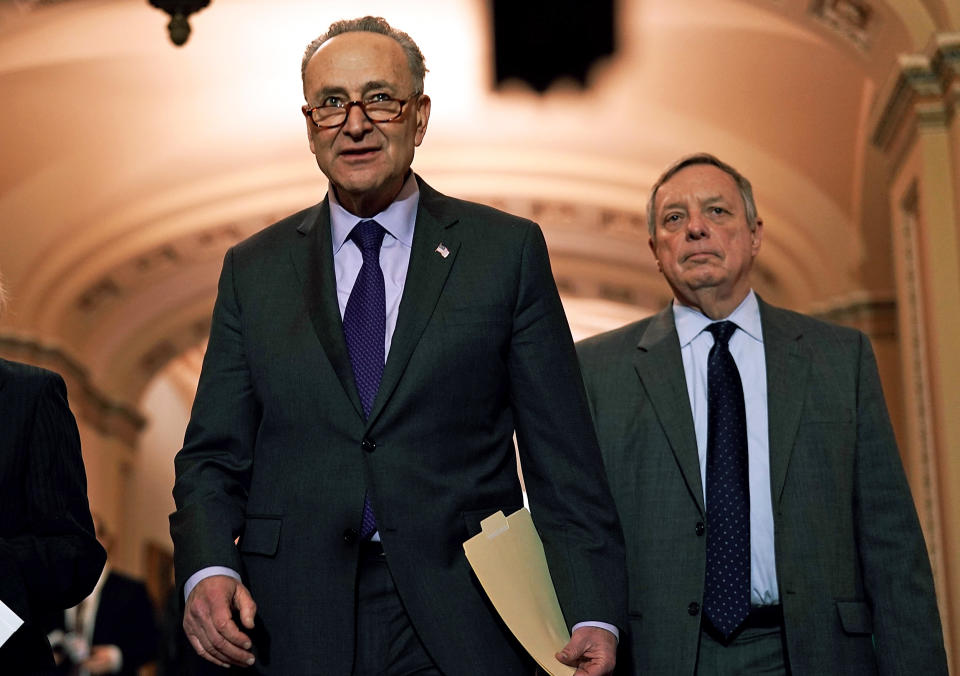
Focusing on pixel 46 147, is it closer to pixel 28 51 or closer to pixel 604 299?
pixel 28 51

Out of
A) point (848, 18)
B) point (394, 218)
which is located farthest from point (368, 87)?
point (848, 18)

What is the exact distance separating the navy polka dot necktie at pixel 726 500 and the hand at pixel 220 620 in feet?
4.11

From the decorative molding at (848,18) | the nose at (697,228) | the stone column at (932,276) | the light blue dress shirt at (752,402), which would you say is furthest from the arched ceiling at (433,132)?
the light blue dress shirt at (752,402)

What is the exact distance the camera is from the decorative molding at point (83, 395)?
1452cm

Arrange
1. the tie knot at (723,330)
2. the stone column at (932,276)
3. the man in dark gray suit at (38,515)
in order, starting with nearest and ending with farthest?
the man in dark gray suit at (38,515) → the tie knot at (723,330) → the stone column at (932,276)

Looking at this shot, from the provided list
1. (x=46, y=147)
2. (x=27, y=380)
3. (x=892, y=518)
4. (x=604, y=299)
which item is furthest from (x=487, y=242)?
(x=604, y=299)

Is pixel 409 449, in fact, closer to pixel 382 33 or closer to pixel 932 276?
pixel 382 33

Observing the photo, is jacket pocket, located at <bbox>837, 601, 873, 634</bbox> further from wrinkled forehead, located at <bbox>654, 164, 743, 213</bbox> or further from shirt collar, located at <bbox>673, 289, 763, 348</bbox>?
wrinkled forehead, located at <bbox>654, 164, 743, 213</bbox>

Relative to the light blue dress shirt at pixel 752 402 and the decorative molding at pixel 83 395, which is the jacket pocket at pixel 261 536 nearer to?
the light blue dress shirt at pixel 752 402

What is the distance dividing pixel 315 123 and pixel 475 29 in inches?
373

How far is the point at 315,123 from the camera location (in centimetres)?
289

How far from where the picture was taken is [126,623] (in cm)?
862

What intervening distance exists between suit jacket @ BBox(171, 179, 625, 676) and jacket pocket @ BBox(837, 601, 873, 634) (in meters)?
0.84

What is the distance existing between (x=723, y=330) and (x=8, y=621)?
2.04m
